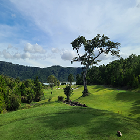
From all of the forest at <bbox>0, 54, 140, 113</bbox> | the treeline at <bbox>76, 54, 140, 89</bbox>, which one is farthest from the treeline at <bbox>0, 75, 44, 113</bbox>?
the treeline at <bbox>76, 54, 140, 89</bbox>

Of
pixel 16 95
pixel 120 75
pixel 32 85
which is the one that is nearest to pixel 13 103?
pixel 16 95

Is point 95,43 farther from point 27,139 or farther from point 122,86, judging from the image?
point 122,86

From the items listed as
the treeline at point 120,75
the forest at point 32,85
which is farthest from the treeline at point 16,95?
the treeline at point 120,75

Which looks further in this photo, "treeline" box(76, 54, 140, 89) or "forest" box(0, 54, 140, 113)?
"treeline" box(76, 54, 140, 89)

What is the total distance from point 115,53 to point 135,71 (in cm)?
2771

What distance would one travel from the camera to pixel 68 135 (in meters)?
8.66

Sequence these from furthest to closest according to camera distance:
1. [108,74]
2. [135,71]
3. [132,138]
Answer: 1. [108,74]
2. [135,71]
3. [132,138]

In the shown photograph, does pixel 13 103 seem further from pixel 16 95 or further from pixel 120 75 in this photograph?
pixel 120 75

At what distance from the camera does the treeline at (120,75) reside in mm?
52562

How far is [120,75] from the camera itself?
2445 inches

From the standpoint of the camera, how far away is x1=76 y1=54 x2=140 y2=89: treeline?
5256 centimetres

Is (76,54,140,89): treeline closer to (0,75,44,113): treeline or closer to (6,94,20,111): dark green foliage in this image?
(0,75,44,113): treeline

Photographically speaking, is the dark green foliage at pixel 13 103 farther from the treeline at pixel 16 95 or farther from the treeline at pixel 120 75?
the treeline at pixel 120 75

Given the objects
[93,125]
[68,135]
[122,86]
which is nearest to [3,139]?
[68,135]
